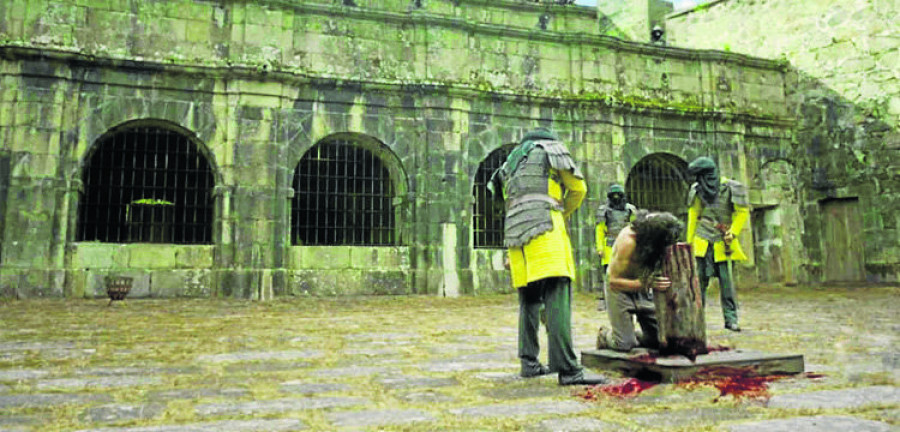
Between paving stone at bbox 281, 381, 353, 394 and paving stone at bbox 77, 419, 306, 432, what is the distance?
0.75 meters

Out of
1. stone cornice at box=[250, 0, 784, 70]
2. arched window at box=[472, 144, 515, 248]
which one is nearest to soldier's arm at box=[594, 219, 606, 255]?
arched window at box=[472, 144, 515, 248]

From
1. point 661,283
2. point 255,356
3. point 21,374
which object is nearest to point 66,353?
point 21,374

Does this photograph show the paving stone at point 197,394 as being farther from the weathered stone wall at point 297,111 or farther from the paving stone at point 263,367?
the weathered stone wall at point 297,111

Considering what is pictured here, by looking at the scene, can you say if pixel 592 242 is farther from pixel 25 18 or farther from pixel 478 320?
pixel 25 18

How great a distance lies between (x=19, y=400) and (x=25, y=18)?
1108 cm

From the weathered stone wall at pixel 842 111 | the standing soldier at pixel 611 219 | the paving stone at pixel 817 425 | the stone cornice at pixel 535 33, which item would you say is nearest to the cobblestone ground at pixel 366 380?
the paving stone at pixel 817 425

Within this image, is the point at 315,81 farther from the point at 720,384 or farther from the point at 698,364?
the point at 720,384

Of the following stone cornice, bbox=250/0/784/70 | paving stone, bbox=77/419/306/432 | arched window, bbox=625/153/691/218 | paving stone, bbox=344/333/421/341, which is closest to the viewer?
paving stone, bbox=77/419/306/432

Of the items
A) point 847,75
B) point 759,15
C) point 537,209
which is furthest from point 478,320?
point 759,15

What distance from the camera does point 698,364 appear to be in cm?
383

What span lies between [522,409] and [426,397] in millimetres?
597

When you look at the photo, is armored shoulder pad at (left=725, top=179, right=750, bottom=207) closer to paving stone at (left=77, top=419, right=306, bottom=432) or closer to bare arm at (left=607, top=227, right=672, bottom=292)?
bare arm at (left=607, top=227, right=672, bottom=292)

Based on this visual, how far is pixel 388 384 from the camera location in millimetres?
3881

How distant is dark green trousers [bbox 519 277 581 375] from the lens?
3814 millimetres
